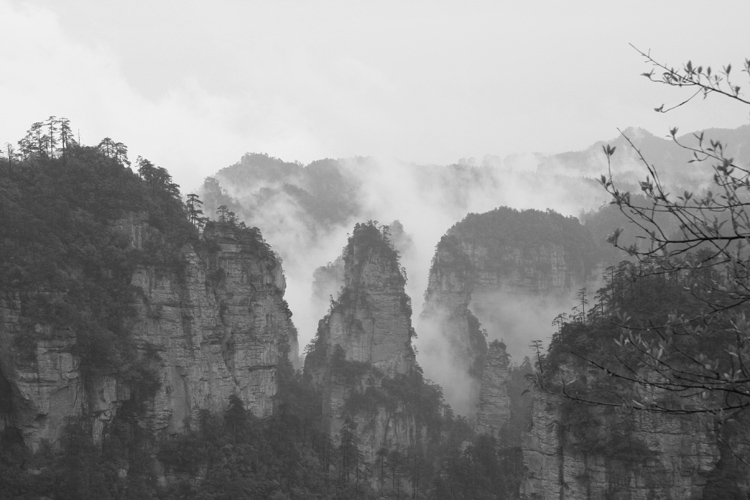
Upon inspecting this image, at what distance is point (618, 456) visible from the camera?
2917cm

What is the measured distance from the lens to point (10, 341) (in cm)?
3050

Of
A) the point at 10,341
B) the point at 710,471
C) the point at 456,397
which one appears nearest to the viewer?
the point at 710,471

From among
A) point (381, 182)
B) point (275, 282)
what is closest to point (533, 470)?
point (275, 282)

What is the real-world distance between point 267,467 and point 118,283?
1156 cm

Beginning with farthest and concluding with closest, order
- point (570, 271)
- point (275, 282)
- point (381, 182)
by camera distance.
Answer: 1. point (381, 182)
2. point (570, 271)
3. point (275, 282)

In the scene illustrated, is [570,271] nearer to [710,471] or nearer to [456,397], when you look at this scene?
[456,397]

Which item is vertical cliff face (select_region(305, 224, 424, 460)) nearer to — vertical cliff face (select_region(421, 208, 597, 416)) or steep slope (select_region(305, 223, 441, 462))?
steep slope (select_region(305, 223, 441, 462))

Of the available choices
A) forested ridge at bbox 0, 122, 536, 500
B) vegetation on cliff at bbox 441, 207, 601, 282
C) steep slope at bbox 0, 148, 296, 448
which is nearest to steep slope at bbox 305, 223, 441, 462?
forested ridge at bbox 0, 122, 536, 500

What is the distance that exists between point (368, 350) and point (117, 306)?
2365 centimetres

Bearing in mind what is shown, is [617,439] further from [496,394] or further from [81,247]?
[496,394]

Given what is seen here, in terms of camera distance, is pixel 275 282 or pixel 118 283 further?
pixel 275 282

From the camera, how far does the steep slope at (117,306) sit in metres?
Result: 30.9

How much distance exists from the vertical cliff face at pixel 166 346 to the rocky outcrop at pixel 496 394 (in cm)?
1880

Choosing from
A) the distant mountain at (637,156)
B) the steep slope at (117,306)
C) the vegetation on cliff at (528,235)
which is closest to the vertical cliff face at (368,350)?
the steep slope at (117,306)
